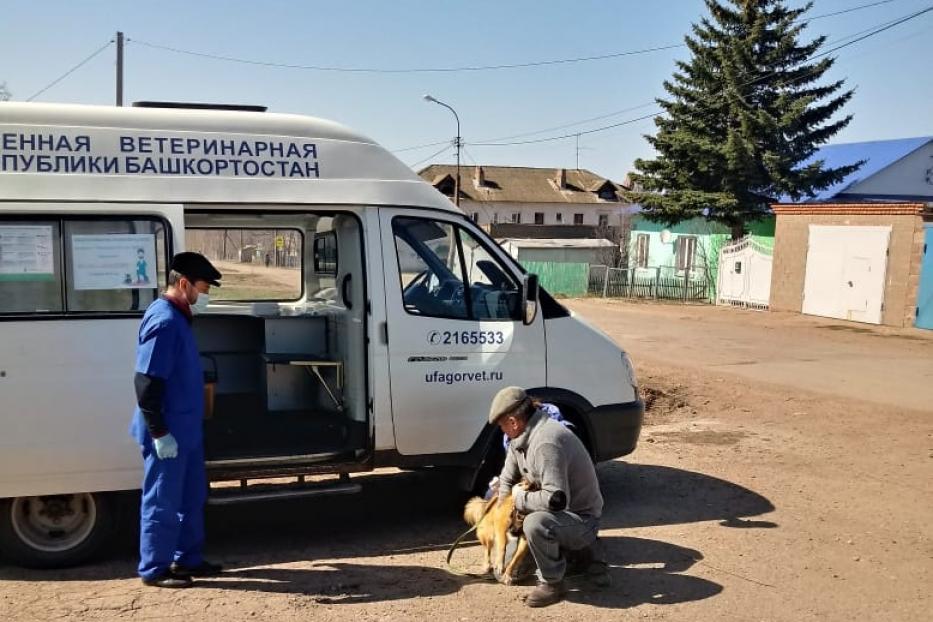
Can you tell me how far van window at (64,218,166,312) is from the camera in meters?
5.02

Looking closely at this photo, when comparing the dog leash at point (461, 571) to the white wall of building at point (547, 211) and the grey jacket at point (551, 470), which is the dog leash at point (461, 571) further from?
the white wall of building at point (547, 211)

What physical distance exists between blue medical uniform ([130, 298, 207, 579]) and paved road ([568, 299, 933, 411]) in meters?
9.21

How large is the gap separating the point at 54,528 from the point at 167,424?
121 centimetres

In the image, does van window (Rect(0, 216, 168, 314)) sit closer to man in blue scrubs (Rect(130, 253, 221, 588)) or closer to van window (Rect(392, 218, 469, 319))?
man in blue scrubs (Rect(130, 253, 221, 588))

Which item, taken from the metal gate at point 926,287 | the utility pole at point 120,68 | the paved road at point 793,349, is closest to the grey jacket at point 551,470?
the paved road at point 793,349

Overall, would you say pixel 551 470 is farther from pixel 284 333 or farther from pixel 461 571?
pixel 284 333

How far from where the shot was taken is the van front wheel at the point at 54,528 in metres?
5.00

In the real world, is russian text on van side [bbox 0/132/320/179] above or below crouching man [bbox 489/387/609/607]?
above

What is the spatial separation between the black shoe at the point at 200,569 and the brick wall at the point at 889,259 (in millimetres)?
20274

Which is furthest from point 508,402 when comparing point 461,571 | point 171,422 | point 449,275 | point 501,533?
point 171,422

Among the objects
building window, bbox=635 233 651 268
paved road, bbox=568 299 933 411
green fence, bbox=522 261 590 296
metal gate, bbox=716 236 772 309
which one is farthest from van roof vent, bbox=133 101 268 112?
building window, bbox=635 233 651 268

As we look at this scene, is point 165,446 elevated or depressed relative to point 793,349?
elevated

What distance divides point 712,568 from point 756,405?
18.8 ft

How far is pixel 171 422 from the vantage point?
4.65 m
